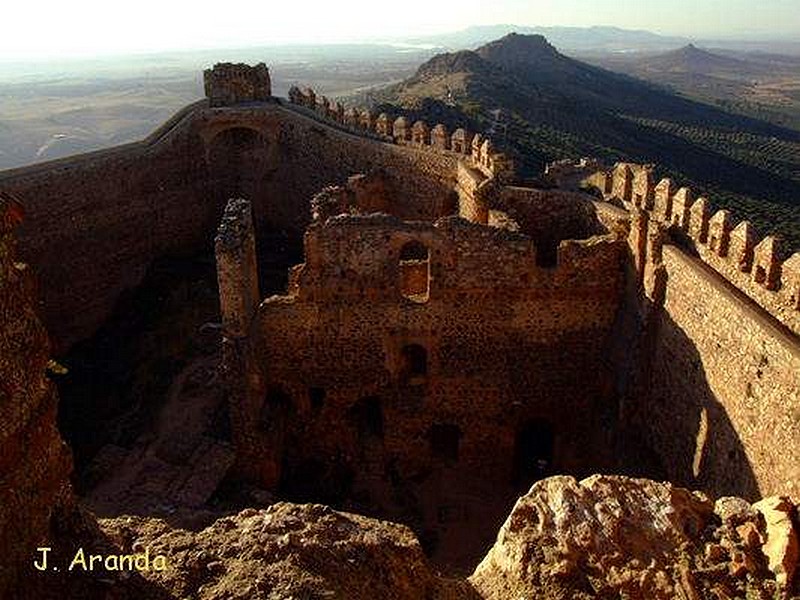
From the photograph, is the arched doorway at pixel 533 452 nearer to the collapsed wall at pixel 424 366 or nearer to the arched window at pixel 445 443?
the collapsed wall at pixel 424 366

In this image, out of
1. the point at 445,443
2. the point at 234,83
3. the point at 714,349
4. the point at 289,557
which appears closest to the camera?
the point at 289,557

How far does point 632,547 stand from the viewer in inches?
341

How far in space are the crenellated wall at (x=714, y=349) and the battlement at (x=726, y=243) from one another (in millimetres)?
18

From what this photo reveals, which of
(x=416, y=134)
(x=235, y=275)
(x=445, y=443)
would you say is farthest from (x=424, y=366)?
(x=416, y=134)

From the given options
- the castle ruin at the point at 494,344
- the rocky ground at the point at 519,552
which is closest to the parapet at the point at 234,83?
the castle ruin at the point at 494,344

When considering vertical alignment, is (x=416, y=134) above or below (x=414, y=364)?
above

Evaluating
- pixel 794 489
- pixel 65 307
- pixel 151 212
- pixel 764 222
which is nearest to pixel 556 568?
pixel 794 489

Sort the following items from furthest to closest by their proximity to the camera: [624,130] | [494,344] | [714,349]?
1. [624,130]
2. [494,344]
3. [714,349]

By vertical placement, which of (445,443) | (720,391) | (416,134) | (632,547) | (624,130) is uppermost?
(416,134)

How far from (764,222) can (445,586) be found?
108 ft

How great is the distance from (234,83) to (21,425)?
22.4 metres

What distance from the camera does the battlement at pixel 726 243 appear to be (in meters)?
11.6

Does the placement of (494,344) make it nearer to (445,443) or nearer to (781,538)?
(445,443)

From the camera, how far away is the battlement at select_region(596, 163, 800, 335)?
11617 mm
